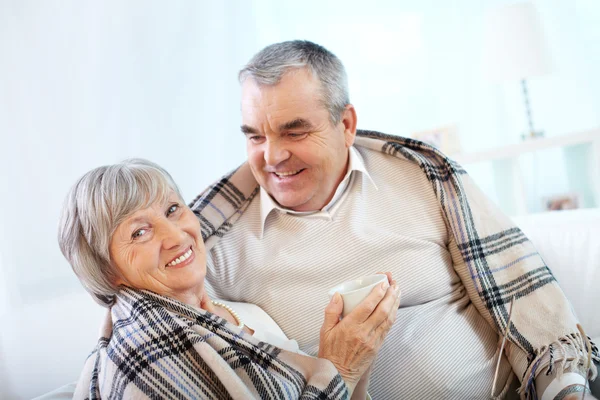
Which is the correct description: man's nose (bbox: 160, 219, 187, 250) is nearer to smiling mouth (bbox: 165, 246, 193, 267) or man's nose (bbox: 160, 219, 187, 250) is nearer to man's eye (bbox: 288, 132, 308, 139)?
smiling mouth (bbox: 165, 246, 193, 267)

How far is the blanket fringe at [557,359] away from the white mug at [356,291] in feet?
1.80

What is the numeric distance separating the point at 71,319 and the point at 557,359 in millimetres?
1405

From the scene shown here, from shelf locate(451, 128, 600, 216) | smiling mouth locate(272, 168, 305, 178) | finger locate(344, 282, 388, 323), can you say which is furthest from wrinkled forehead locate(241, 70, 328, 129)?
shelf locate(451, 128, 600, 216)

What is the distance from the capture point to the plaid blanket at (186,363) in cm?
110

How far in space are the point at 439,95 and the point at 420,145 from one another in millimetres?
2061

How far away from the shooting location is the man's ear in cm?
177

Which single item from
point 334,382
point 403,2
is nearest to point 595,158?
point 403,2

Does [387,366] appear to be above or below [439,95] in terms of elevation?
below

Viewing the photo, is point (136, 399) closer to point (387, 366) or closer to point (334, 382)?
point (334, 382)

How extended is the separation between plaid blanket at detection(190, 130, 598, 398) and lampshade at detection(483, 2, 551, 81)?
1683mm

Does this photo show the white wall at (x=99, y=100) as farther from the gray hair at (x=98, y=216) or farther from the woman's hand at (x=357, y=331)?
the woman's hand at (x=357, y=331)

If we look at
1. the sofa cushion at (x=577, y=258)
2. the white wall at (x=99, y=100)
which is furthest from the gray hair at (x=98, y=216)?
the sofa cushion at (x=577, y=258)

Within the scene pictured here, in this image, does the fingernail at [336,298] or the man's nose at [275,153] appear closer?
the fingernail at [336,298]

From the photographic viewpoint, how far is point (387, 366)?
1509mm
